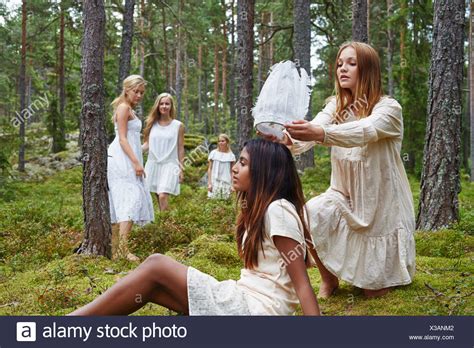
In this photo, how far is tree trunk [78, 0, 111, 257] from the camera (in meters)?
6.39

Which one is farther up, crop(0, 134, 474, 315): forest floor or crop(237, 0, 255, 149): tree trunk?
crop(237, 0, 255, 149): tree trunk

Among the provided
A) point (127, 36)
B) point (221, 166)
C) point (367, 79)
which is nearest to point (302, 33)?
point (221, 166)

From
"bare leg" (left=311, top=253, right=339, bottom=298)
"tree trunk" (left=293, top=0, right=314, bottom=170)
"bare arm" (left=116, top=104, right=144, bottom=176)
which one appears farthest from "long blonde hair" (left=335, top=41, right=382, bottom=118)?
"tree trunk" (left=293, top=0, right=314, bottom=170)

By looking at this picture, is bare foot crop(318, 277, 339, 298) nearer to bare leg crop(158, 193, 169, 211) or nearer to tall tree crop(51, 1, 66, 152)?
bare leg crop(158, 193, 169, 211)

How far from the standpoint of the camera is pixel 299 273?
3383 millimetres

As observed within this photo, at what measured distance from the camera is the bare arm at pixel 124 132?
24.9ft

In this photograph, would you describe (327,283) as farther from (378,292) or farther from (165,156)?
(165,156)

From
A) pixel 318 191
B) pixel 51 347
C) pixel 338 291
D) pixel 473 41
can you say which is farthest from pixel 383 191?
pixel 473 41

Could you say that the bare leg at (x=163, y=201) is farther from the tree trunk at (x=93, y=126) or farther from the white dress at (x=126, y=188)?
the tree trunk at (x=93, y=126)

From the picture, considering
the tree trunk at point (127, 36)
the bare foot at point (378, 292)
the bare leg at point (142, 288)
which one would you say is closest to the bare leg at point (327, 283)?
the bare foot at point (378, 292)

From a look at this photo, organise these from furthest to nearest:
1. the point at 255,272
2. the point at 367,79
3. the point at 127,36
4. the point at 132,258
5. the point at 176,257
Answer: the point at 127,36 < the point at 132,258 < the point at 176,257 < the point at 367,79 < the point at 255,272

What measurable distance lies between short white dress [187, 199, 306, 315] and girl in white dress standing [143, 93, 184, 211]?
6265mm

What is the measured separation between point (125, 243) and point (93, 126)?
1521 millimetres

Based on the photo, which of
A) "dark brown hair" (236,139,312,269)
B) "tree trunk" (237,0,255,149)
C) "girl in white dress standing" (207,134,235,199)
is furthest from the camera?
"girl in white dress standing" (207,134,235,199)
